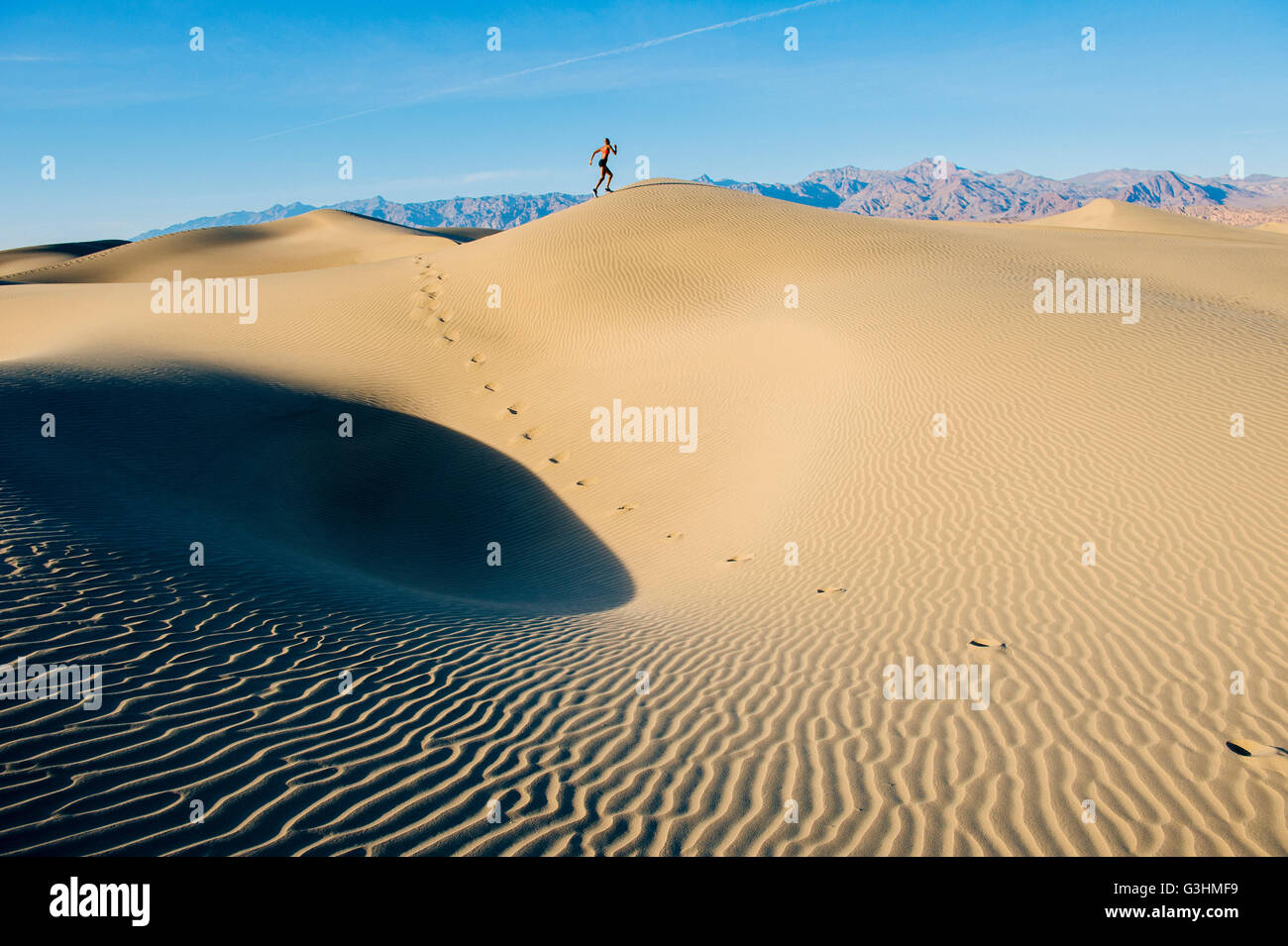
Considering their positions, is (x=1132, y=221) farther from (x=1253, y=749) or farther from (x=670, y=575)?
(x=1253, y=749)

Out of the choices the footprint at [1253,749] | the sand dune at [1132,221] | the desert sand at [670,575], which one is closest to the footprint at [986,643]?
the desert sand at [670,575]

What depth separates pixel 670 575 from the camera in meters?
9.62

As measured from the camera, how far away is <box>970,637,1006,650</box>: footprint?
6326mm

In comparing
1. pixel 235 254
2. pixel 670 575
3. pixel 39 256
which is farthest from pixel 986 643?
pixel 39 256

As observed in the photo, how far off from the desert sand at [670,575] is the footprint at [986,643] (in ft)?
0.37

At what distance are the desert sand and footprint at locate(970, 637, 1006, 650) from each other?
113 mm

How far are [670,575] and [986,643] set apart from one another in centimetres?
430

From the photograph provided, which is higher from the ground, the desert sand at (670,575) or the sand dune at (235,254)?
the sand dune at (235,254)

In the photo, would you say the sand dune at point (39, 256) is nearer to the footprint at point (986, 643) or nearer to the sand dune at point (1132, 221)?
the footprint at point (986, 643)

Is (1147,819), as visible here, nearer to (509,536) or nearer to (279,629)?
(279,629)

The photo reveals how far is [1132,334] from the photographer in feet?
41.4

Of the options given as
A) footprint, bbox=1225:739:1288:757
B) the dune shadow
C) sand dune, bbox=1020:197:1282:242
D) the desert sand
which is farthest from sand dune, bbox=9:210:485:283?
sand dune, bbox=1020:197:1282:242

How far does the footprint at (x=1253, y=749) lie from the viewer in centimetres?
463
